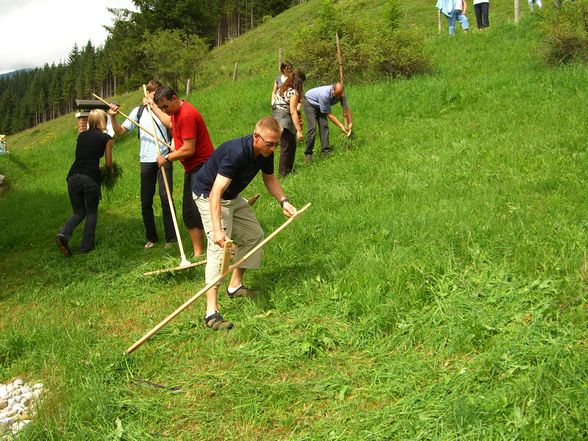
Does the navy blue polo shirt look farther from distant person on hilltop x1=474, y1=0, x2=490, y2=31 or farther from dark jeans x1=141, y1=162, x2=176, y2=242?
distant person on hilltop x1=474, y1=0, x2=490, y2=31

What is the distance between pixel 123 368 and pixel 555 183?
187 inches

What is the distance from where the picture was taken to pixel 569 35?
1056 cm

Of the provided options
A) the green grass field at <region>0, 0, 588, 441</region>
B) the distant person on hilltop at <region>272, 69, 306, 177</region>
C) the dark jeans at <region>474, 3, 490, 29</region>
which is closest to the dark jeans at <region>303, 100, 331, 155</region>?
the distant person on hilltop at <region>272, 69, 306, 177</region>

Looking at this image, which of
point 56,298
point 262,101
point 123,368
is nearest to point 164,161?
point 56,298

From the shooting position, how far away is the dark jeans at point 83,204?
281 inches

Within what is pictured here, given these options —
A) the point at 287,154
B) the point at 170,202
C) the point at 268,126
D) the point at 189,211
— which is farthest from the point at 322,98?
the point at 268,126

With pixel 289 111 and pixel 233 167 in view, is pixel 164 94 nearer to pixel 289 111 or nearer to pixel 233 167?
pixel 233 167

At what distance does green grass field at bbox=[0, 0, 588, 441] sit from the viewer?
309 cm

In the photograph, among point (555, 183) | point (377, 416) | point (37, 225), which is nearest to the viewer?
point (377, 416)

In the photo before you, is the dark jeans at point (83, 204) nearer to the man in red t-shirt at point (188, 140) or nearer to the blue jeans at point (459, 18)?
the man in red t-shirt at point (188, 140)

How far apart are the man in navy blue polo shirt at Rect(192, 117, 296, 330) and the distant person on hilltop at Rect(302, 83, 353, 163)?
437 centimetres

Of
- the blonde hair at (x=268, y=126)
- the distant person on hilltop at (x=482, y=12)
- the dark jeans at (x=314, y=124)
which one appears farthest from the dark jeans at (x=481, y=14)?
the blonde hair at (x=268, y=126)

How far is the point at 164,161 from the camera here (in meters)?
6.14

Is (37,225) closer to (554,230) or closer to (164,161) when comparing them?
(164,161)
